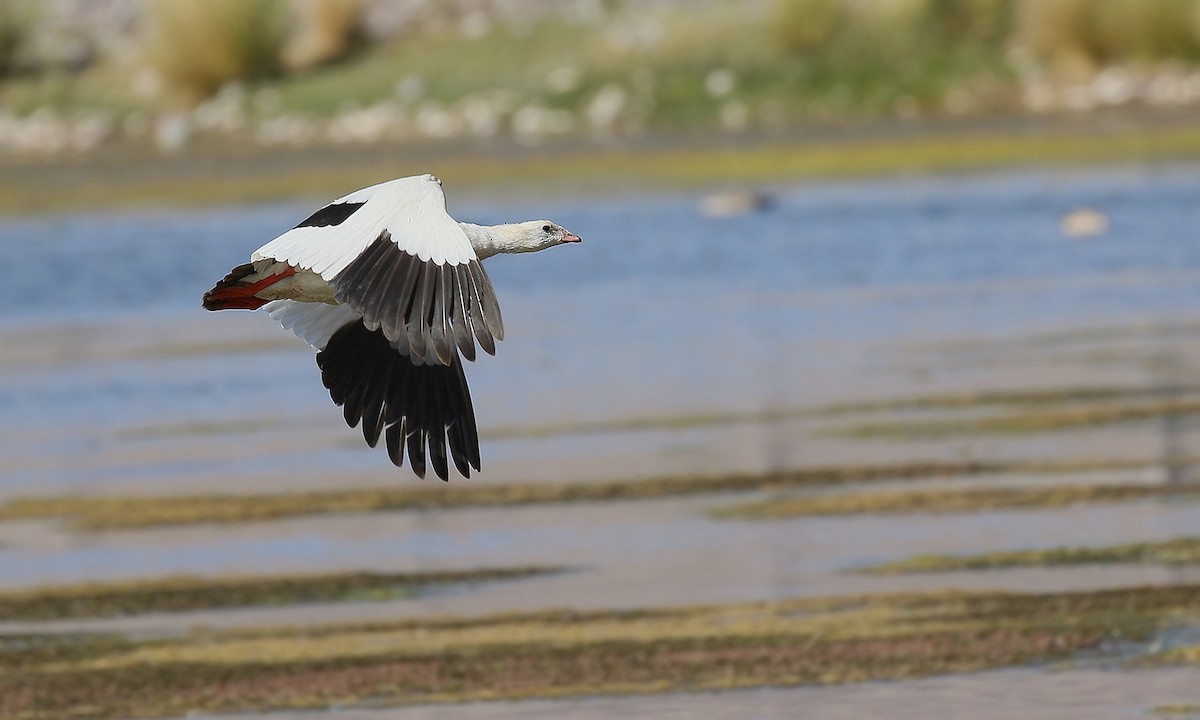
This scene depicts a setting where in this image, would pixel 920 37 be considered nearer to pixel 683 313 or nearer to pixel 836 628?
pixel 683 313

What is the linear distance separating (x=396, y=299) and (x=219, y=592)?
4.40m

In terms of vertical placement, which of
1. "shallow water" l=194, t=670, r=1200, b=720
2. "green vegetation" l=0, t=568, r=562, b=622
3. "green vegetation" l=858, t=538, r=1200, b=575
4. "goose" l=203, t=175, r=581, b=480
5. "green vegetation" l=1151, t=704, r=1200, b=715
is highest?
"goose" l=203, t=175, r=581, b=480

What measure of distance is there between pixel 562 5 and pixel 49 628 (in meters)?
31.5

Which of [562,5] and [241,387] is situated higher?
[562,5]

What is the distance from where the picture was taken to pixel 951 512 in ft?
43.1

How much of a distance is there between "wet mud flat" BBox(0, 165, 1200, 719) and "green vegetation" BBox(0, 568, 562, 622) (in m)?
0.03

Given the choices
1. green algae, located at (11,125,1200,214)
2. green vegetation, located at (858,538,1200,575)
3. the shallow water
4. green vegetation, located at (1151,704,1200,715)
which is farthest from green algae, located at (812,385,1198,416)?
green algae, located at (11,125,1200,214)

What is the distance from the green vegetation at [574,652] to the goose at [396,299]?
1.48 metres

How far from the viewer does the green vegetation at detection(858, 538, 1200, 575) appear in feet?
39.0

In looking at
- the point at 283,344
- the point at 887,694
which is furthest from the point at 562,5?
the point at 887,694

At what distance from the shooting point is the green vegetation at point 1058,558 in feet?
39.0

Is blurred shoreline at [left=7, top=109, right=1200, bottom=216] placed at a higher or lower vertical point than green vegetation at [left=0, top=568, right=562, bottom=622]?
higher

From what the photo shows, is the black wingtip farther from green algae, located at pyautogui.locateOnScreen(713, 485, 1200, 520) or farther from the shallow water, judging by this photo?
green algae, located at pyautogui.locateOnScreen(713, 485, 1200, 520)

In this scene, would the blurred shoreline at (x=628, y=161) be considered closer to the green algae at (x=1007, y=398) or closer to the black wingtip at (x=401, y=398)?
the green algae at (x=1007, y=398)
